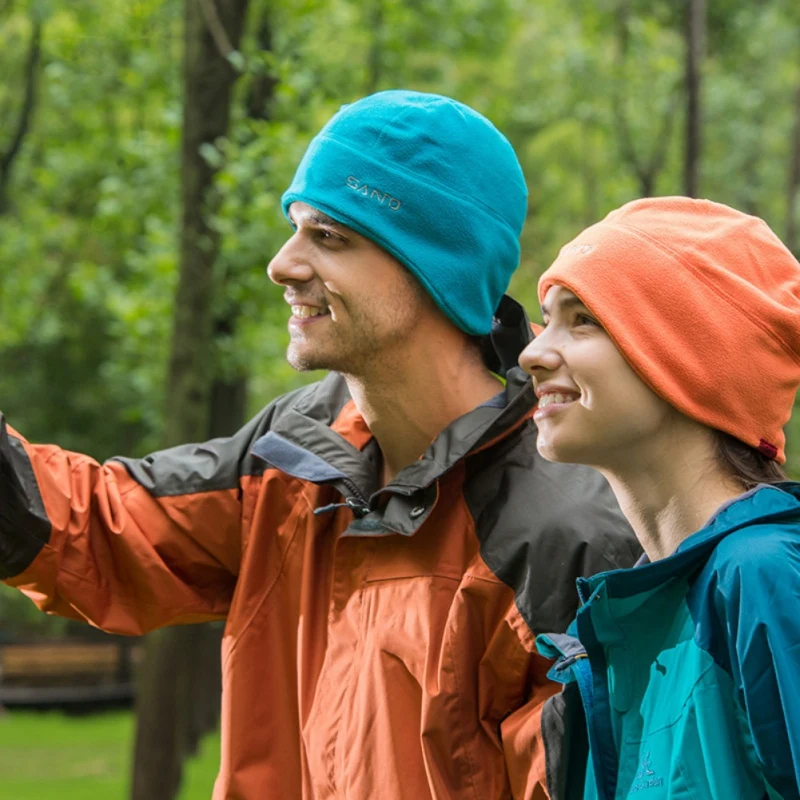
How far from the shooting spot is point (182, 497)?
3.41 m

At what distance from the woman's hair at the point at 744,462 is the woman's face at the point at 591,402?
10 cm

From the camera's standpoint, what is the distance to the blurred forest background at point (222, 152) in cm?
791

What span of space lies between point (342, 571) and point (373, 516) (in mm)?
172

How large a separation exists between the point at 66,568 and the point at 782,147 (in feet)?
83.1

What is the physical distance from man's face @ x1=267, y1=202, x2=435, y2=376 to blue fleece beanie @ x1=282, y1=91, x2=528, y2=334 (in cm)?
4

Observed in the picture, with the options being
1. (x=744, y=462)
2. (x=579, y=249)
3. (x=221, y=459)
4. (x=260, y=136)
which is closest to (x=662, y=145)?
(x=260, y=136)

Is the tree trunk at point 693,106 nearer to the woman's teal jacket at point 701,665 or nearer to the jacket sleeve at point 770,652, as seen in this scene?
the woman's teal jacket at point 701,665

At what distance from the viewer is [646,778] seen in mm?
2164

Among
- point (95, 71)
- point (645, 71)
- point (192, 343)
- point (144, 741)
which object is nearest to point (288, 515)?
point (192, 343)

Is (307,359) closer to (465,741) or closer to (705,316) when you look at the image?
(465,741)

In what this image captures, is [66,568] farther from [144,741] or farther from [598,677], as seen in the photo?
[144,741]

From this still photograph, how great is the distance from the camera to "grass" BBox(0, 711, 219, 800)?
15.0 metres

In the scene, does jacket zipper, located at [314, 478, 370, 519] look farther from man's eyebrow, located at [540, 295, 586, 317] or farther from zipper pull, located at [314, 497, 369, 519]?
man's eyebrow, located at [540, 295, 586, 317]

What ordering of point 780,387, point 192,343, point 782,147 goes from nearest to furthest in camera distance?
point 780,387
point 192,343
point 782,147
